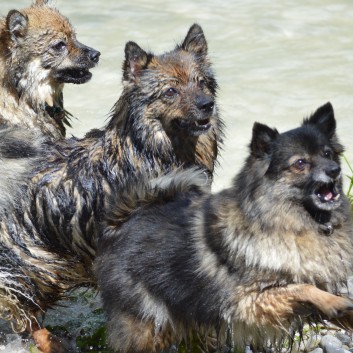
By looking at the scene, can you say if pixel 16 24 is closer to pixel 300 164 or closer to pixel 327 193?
pixel 300 164

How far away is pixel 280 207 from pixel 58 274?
1.79 m

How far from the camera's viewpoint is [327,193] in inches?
185

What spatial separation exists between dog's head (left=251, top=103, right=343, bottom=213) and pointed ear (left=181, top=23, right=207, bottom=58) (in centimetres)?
161

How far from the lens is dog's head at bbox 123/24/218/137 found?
19.4 feet

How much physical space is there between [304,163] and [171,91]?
5.05 ft

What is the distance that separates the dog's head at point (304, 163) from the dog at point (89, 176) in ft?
3.84

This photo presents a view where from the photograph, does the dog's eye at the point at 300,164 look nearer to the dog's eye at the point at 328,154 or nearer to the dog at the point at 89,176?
the dog's eye at the point at 328,154

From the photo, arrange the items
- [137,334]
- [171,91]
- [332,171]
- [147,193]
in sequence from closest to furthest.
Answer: [332,171], [137,334], [147,193], [171,91]

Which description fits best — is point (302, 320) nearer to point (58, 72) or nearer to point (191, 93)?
point (191, 93)

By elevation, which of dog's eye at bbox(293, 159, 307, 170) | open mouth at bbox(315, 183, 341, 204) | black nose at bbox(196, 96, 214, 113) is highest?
dog's eye at bbox(293, 159, 307, 170)

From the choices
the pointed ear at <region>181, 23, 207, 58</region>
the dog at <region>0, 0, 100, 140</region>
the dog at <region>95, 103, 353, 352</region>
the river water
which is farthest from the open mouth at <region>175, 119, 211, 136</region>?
the river water

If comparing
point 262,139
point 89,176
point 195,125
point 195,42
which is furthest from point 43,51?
point 262,139

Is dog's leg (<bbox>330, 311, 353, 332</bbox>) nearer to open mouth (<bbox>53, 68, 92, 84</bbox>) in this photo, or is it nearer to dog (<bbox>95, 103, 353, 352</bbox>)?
dog (<bbox>95, 103, 353, 352</bbox>)

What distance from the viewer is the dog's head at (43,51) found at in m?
6.73
